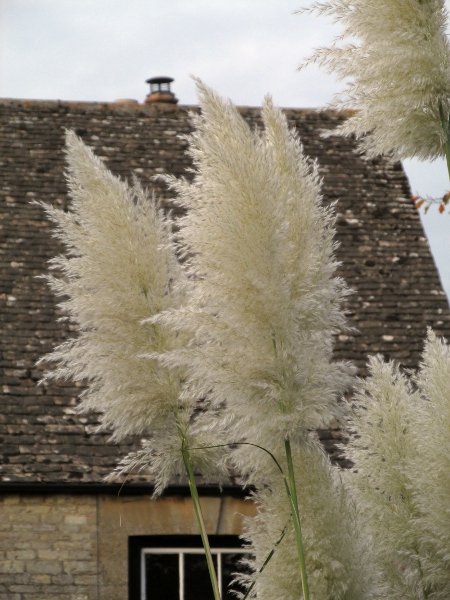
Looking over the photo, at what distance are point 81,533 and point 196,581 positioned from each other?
2.88 feet

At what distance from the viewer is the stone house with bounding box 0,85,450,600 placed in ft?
24.7

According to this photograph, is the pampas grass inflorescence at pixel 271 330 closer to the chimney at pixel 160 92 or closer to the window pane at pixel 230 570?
the window pane at pixel 230 570

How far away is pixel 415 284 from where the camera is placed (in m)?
9.50

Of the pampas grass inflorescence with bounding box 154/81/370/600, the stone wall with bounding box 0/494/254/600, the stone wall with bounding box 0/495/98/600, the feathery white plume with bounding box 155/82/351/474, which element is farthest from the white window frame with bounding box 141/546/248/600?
the feathery white plume with bounding box 155/82/351/474

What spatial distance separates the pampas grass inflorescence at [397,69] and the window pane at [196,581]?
4.38 meters

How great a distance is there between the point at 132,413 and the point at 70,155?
104 cm

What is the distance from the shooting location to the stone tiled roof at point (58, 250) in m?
7.71

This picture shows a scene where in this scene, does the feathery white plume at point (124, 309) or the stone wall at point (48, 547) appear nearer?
the feathery white plume at point (124, 309)

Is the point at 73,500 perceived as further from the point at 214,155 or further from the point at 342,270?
the point at 214,155

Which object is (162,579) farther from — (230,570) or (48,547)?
(48,547)

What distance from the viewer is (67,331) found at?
28.0 ft

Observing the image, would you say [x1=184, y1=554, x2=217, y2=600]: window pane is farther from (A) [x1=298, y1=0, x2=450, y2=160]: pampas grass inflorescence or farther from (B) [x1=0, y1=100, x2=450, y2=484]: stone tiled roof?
(A) [x1=298, y1=0, x2=450, y2=160]: pampas grass inflorescence

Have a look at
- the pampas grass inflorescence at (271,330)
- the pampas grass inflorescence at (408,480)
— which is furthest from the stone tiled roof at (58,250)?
the pampas grass inflorescence at (271,330)

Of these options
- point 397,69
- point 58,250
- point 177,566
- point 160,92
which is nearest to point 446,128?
point 397,69
